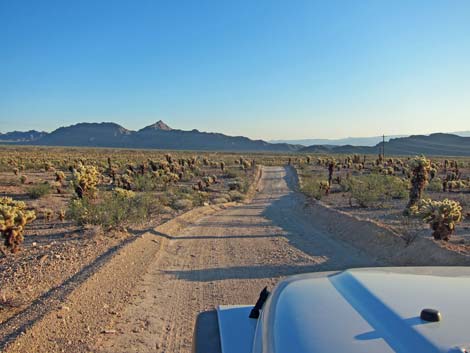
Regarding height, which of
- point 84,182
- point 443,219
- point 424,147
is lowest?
point 443,219

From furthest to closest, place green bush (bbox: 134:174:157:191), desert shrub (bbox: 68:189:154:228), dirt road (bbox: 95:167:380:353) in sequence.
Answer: green bush (bbox: 134:174:157:191) → desert shrub (bbox: 68:189:154:228) → dirt road (bbox: 95:167:380:353)

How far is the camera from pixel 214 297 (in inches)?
311

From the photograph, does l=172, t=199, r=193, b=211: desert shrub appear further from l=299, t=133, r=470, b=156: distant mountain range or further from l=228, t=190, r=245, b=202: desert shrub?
l=299, t=133, r=470, b=156: distant mountain range

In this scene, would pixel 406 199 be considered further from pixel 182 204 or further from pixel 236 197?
pixel 182 204

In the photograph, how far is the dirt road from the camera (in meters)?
6.45

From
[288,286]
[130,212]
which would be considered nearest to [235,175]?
[130,212]

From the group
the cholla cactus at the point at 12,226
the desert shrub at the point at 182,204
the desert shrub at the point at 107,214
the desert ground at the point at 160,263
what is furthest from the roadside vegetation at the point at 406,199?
the cholla cactus at the point at 12,226

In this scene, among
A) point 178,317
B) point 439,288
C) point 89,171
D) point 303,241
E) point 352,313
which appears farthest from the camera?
point 89,171

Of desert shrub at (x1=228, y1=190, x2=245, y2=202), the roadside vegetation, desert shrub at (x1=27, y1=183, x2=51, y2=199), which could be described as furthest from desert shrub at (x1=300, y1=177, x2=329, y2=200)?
desert shrub at (x1=27, y1=183, x2=51, y2=199)

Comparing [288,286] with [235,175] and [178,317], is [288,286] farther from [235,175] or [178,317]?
[235,175]

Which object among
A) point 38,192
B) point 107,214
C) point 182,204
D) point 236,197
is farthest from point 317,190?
point 38,192

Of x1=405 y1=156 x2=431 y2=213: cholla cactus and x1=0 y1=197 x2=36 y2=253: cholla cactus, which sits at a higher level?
x1=405 y1=156 x2=431 y2=213: cholla cactus

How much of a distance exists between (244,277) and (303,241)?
4.41 m

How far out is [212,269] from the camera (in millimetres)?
9820
